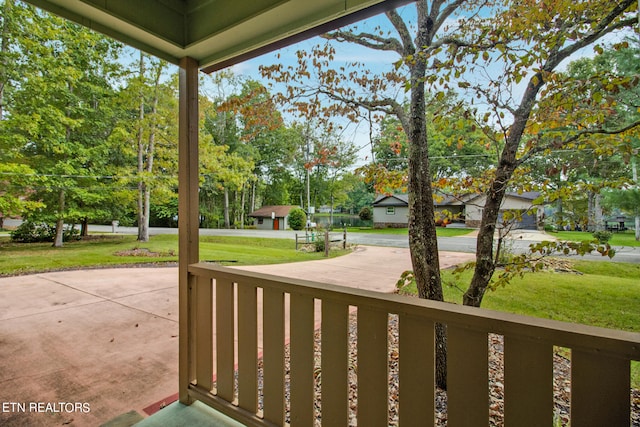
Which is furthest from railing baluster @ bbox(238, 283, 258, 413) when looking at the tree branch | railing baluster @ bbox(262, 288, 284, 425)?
the tree branch

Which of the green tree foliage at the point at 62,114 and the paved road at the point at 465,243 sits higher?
the green tree foliage at the point at 62,114

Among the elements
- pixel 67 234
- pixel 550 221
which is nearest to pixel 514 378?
pixel 550 221

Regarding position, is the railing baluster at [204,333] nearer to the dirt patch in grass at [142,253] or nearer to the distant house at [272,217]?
the distant house at [272,217]

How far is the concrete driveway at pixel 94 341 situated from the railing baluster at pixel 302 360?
108 cm

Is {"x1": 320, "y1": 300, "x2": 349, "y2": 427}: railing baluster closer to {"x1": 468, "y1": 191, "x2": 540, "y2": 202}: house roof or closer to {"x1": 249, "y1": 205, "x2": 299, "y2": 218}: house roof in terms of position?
{"x1": 468, "y1": 191, "x2": 540, "y2": 202}: house roof

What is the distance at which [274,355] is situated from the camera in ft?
4.81

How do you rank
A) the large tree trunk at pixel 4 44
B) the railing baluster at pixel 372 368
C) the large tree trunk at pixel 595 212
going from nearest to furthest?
1. the railing baluster at pixel 372 368
2. the large tree trunk at pixel 595 212
3. the large tree trunk at pixel 4 44

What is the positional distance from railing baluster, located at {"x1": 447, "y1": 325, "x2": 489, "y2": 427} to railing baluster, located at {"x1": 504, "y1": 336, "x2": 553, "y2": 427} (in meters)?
0.06

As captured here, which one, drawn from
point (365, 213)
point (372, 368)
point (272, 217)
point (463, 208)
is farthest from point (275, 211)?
point (372, 368)

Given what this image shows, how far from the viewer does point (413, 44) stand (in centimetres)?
204

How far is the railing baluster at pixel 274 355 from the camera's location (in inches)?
57.1

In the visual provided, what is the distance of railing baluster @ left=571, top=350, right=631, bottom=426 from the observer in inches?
29.8

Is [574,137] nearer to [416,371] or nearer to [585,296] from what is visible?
[585,296]

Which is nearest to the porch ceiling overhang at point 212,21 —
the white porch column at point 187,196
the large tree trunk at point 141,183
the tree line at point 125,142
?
the white porch column at point 187,196
